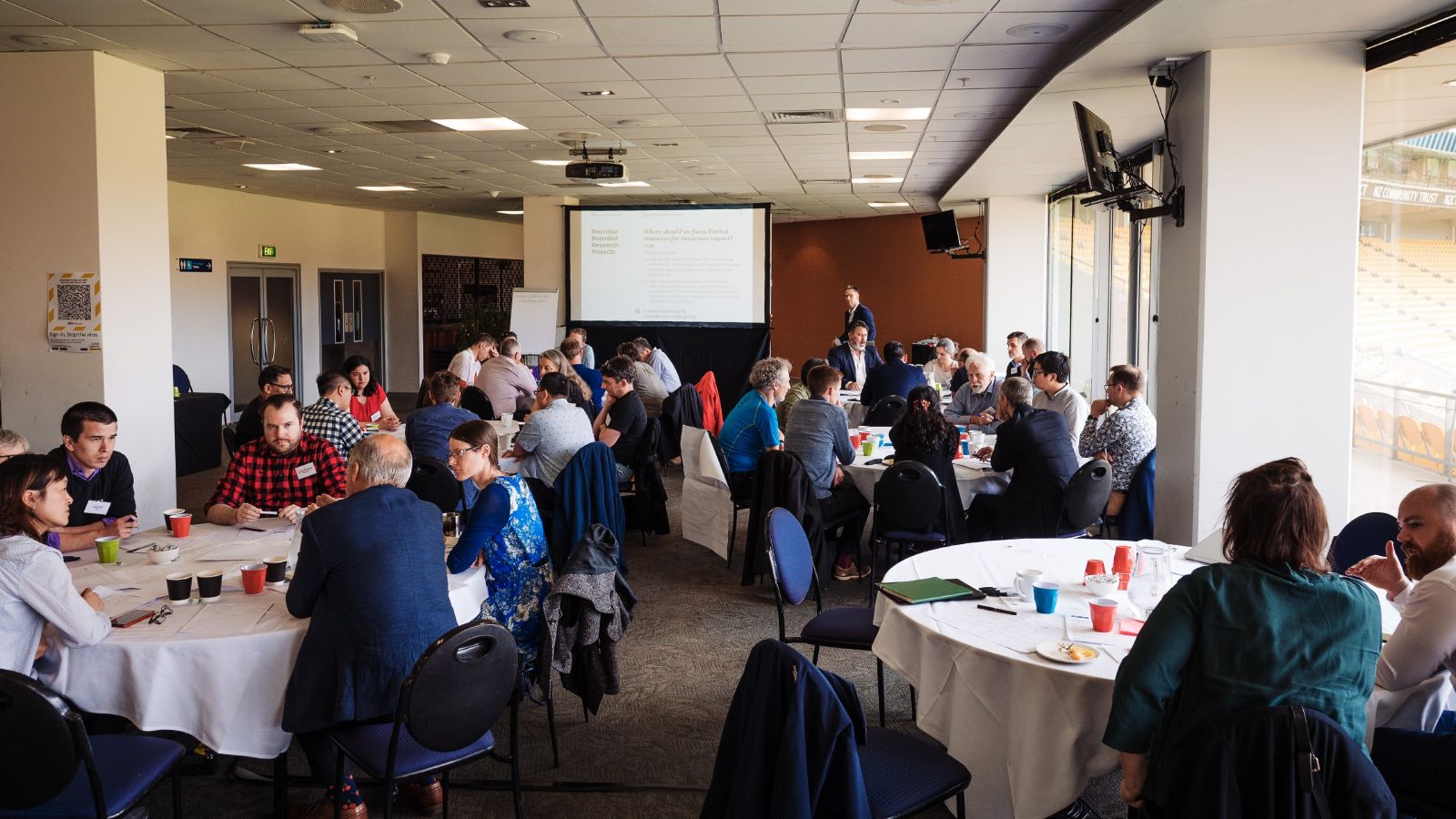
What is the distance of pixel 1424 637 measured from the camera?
2.62m

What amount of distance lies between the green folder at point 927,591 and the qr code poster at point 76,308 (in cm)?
517

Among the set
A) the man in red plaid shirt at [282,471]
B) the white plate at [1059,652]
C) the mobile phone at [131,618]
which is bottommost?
the white plate at [1059,652]

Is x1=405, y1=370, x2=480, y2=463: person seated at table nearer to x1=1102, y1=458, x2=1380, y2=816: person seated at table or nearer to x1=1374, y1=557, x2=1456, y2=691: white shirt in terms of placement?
x1=1102, y1=458, x2=1380, y2=816: person seated at table

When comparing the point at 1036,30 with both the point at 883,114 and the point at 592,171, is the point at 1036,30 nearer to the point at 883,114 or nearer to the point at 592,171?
the point at 883,114

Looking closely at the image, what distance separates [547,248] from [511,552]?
11.4 m

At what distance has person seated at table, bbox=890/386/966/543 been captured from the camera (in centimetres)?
588

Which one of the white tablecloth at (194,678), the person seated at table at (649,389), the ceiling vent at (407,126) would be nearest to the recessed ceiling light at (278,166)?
the ceiling vent at (407,126)

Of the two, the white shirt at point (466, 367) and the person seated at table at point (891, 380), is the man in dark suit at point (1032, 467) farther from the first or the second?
the white shirt at point (466, 367)

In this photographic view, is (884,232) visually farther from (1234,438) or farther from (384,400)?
(1234,438)

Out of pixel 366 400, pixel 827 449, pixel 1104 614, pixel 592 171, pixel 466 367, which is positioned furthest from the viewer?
pixel 466 367

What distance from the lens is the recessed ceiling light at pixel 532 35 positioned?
5449 mm

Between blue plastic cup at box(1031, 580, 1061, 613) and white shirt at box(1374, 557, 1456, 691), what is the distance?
865 mm

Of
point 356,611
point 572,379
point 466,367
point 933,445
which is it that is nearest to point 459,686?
point 356,611

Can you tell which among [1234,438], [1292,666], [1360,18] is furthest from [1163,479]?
[1292,666]
